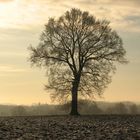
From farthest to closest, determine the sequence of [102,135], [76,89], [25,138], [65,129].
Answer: [76,89] → [65,129] → [102,135] → [25,138]

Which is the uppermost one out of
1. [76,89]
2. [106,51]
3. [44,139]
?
[106,51]

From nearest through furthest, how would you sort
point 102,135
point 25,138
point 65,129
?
point 25,138 → point 102,135 → point 65,129

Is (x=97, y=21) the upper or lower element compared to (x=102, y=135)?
upper

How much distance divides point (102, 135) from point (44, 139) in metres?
4.70

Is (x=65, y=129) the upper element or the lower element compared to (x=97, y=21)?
lower

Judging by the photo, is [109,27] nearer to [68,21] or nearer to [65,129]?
[68,21]

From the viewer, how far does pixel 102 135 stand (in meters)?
33.4

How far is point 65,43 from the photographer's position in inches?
2702

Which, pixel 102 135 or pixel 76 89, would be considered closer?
pixel 102 135

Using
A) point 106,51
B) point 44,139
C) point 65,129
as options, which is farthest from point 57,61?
point 44,139

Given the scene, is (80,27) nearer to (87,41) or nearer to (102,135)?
(87,41)

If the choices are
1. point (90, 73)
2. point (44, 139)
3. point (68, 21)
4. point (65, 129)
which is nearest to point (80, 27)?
point (68, 21)

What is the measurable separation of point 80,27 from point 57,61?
566cm

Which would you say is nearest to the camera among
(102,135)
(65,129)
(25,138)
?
(25,138)
